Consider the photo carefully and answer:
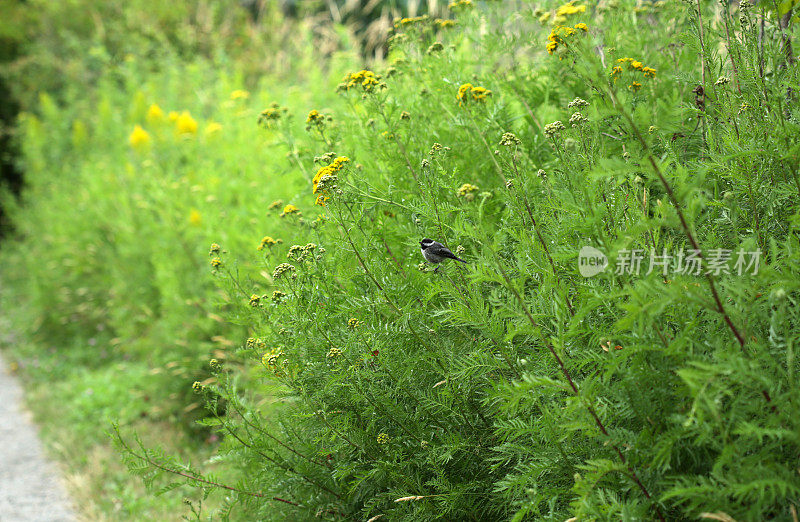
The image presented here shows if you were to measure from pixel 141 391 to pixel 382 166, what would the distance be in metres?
3.12

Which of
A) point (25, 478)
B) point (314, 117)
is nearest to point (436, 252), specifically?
point (314, 117)

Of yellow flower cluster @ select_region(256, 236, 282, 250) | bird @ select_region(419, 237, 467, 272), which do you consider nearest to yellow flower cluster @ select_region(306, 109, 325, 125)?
yellow flower cluster @ select_region(256, 236, 282, 250)

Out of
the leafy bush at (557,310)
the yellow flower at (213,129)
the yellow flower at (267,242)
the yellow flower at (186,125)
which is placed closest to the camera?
the leafy bush at (557,310)

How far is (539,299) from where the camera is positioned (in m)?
1.62

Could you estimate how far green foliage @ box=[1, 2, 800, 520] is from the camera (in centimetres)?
135

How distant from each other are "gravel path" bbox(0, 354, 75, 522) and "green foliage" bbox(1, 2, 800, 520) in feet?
5.51

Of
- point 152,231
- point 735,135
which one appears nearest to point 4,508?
point 152,231

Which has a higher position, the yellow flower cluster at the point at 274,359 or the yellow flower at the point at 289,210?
the yellow flower at the point at 289,210

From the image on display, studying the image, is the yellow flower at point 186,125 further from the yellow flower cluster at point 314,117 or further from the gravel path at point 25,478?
the yellow flower cluster at point 314,117

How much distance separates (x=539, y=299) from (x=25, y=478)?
4.01m

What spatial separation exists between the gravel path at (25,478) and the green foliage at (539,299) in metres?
1.68

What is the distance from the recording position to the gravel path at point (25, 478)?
3652 millimetres

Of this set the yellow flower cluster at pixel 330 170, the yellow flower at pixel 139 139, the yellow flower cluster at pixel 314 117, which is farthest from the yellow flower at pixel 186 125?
the yellow flower cluster at pixel 330 170

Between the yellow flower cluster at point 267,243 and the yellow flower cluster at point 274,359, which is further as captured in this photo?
the yellow flower cluster at point 267,243
